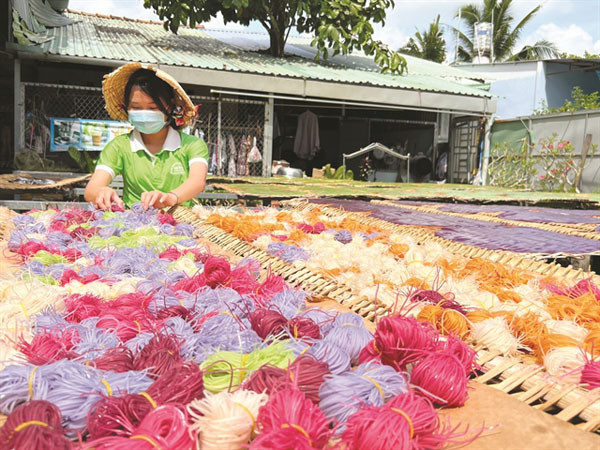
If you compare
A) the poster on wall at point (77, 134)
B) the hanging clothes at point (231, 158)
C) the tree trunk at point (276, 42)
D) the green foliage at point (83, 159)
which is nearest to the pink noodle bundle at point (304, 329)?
the green foliage at point (83, 159)

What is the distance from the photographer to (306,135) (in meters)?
13.5

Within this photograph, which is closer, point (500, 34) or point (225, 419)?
point (225, 419)

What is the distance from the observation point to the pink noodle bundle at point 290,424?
0.79m

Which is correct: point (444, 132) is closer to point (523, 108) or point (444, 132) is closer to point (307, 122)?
point (307, 122)

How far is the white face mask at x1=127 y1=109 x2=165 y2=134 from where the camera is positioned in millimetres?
3551

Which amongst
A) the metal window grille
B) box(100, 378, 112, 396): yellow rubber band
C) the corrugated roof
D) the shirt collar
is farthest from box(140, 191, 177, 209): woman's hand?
the metal window grille

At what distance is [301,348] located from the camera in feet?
3.69

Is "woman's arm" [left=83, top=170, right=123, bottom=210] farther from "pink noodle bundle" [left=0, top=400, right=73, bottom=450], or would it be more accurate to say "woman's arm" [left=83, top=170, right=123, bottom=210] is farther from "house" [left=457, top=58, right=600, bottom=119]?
"house" [left=457, top=58, right=600, bottom=119]

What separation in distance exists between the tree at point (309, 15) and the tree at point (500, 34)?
16.4m

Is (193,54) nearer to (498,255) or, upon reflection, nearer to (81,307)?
(498,255)

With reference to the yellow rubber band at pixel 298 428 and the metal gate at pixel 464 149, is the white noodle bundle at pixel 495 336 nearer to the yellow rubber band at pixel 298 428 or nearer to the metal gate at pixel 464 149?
the yellow rubber band at pixel 298 428

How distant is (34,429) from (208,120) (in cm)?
1098

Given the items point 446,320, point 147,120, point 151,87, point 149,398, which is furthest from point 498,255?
point 151,87

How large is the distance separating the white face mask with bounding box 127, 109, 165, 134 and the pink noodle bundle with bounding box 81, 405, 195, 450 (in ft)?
10.0
